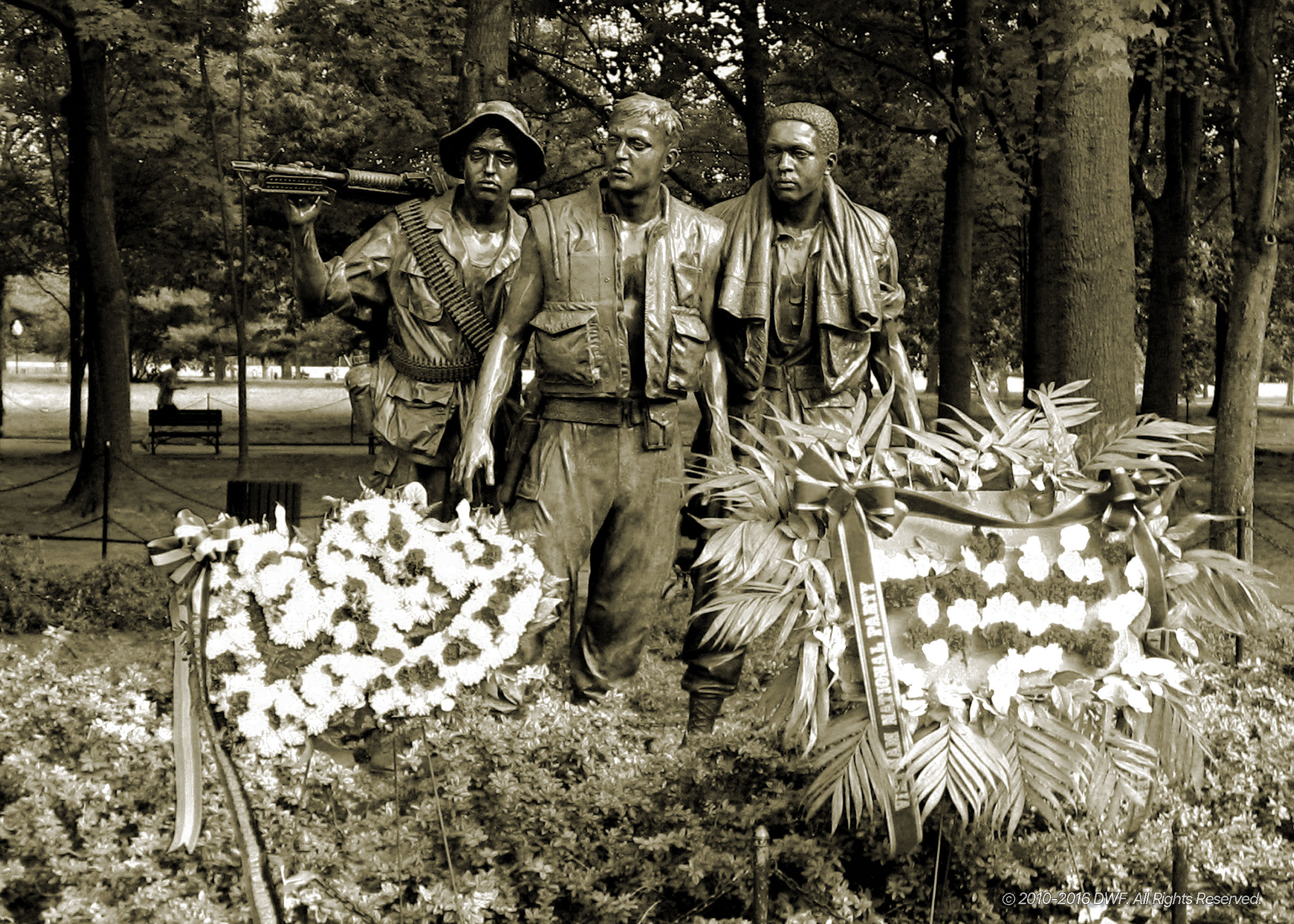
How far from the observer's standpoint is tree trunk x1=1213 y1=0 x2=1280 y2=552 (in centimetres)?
800

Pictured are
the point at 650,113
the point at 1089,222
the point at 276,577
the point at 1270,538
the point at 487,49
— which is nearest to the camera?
the point at 276,577

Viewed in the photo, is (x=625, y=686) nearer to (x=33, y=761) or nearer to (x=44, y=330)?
(x=33, y=761)

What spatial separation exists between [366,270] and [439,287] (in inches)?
14.1

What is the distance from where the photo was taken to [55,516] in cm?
1384

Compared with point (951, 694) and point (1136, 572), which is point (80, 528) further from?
point (1136, 572)

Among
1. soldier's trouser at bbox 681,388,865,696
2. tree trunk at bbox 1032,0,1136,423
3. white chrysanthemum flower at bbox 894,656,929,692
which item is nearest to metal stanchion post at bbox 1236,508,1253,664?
tree trunk at bbox 1032,0,1136,423

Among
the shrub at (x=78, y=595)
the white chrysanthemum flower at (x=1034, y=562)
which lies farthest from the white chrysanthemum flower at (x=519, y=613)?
the shrub at (x=78, y=595)

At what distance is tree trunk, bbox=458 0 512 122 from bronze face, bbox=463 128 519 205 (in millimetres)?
2570

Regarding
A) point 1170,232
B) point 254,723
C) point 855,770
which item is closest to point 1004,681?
point 855,770

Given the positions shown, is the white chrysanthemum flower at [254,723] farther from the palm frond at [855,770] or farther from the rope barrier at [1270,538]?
the rope barrier at [1270,538]

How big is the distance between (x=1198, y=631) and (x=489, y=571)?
221cm

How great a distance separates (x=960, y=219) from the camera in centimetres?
1284

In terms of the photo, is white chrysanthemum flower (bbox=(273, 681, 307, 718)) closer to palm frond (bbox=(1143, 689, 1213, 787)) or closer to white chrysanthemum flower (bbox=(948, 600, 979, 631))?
white chrysanthemum flower (bbox=(948, 600, 979, 631))

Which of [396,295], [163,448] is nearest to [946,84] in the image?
[396,295]
